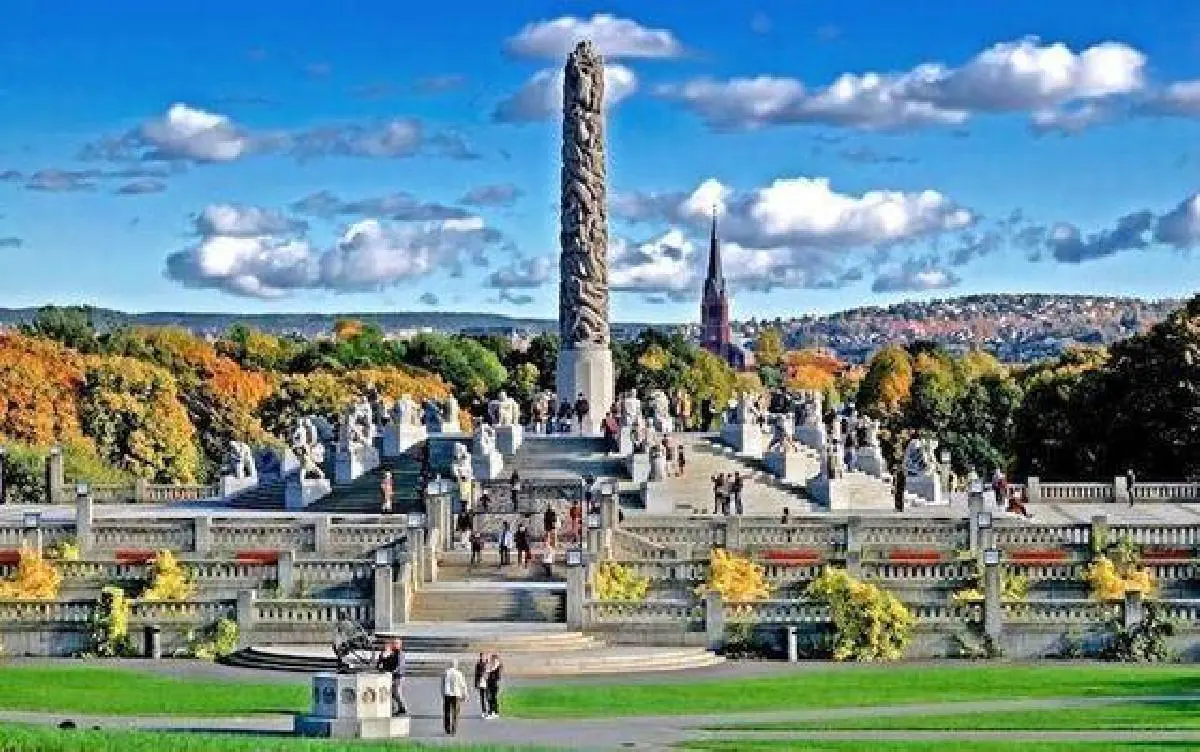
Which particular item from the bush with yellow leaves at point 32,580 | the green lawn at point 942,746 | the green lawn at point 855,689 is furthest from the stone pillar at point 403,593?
the green lawn at point 942,746

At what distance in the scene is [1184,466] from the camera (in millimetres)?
97000

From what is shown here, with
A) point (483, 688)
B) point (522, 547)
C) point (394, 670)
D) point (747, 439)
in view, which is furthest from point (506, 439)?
point (394, 670)

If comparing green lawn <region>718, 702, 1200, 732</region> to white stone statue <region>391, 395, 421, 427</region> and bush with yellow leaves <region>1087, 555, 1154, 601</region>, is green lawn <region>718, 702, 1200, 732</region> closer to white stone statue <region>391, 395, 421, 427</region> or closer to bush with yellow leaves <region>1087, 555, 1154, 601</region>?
bush with yellow leaves <region>1087, 555, 1154, 601</region>

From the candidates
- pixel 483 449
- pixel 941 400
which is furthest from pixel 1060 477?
pixel 483 449

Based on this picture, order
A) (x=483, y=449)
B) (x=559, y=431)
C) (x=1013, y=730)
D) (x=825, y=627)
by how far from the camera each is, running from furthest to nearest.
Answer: (x=559, y=431), (x=483, y=449), (x=825, y=627), (x=1013, y=730)

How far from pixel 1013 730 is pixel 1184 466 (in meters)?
59.5

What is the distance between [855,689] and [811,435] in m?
36.1

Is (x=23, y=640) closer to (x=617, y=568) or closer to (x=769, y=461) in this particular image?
(x=617, y=568)

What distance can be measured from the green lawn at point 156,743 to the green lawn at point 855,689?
22.6 feet

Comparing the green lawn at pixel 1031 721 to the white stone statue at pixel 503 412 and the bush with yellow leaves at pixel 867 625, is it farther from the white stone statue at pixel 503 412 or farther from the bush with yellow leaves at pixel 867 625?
the white stone statue at pixel 503 412

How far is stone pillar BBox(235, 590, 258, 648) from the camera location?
5316cm

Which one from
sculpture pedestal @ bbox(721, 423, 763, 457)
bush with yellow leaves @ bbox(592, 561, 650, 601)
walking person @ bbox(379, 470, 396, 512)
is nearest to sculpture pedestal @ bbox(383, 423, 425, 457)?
walking person @ bbox(379, 470, 396, 512)

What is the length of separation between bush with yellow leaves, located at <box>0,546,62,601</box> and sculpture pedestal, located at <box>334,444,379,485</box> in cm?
1946

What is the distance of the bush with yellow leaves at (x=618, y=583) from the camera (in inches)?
2176
